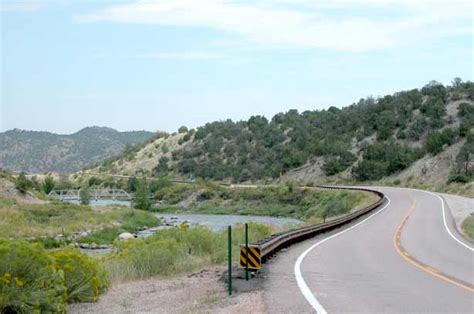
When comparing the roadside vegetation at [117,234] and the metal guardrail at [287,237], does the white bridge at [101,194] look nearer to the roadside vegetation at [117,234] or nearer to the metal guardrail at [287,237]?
the roadside vegetation at [117,234]

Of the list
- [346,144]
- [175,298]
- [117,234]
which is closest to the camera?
[175,298]

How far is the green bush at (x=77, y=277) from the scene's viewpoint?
49.6 feet

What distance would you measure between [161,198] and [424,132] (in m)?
38.4

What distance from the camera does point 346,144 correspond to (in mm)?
109688

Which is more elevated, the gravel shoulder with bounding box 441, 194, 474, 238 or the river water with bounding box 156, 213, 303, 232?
the gravel shoulder with bounding box 441, 194, 474, 238

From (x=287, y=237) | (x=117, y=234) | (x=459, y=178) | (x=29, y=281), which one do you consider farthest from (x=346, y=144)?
(x=29, y=281)

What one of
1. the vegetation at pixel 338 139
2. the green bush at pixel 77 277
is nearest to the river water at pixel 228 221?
the vegetation at pixel 338 139

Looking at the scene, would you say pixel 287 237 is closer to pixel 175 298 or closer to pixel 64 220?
pixel 175 298

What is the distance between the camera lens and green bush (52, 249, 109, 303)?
595 inches

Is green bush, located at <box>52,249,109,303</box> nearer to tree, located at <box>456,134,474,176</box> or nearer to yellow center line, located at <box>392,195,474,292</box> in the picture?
yellow center line, located at <box>392,195,474,292</box>

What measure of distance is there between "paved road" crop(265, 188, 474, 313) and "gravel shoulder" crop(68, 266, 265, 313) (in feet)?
1.90

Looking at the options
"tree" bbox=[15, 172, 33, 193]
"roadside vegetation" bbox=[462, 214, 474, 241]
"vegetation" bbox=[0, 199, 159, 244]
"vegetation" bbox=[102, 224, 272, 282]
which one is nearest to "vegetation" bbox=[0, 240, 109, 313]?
"vegetation" bbox=[102, 224, 272, 282]

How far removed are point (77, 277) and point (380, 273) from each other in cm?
716

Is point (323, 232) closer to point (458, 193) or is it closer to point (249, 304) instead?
point (249, 304)
